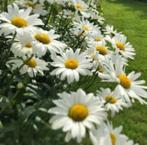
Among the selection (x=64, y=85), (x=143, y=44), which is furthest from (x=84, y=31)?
(x=143, y=44)

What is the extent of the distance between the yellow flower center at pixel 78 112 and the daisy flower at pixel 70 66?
0.56 metres

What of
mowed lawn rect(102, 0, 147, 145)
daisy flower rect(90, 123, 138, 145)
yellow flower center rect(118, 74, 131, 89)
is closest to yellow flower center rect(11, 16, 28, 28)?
yellow flower center rect(118, 74, 131, 89)

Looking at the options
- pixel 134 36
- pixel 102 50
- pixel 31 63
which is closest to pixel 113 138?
pixel 31 63

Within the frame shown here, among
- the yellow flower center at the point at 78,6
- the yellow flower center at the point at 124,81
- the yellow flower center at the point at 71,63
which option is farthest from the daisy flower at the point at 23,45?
the yellow flower center at the point at 78,6

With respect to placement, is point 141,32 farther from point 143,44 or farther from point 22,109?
point 22,109

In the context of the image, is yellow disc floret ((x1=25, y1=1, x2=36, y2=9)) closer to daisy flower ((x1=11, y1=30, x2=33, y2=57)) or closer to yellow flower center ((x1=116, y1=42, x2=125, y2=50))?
yellow flower center ((x1=116, y1=42, x2=125, y2=50))

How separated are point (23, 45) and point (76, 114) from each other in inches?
36.0

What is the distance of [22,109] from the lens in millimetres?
3346

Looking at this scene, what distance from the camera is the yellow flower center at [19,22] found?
11.3ft

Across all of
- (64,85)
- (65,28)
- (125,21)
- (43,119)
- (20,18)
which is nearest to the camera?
(43,119)

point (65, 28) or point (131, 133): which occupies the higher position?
point (65, 28)

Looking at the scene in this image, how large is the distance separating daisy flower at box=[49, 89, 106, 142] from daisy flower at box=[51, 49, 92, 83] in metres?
0.53

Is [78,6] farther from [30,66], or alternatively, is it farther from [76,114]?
[76,114]

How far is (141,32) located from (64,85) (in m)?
8.89
